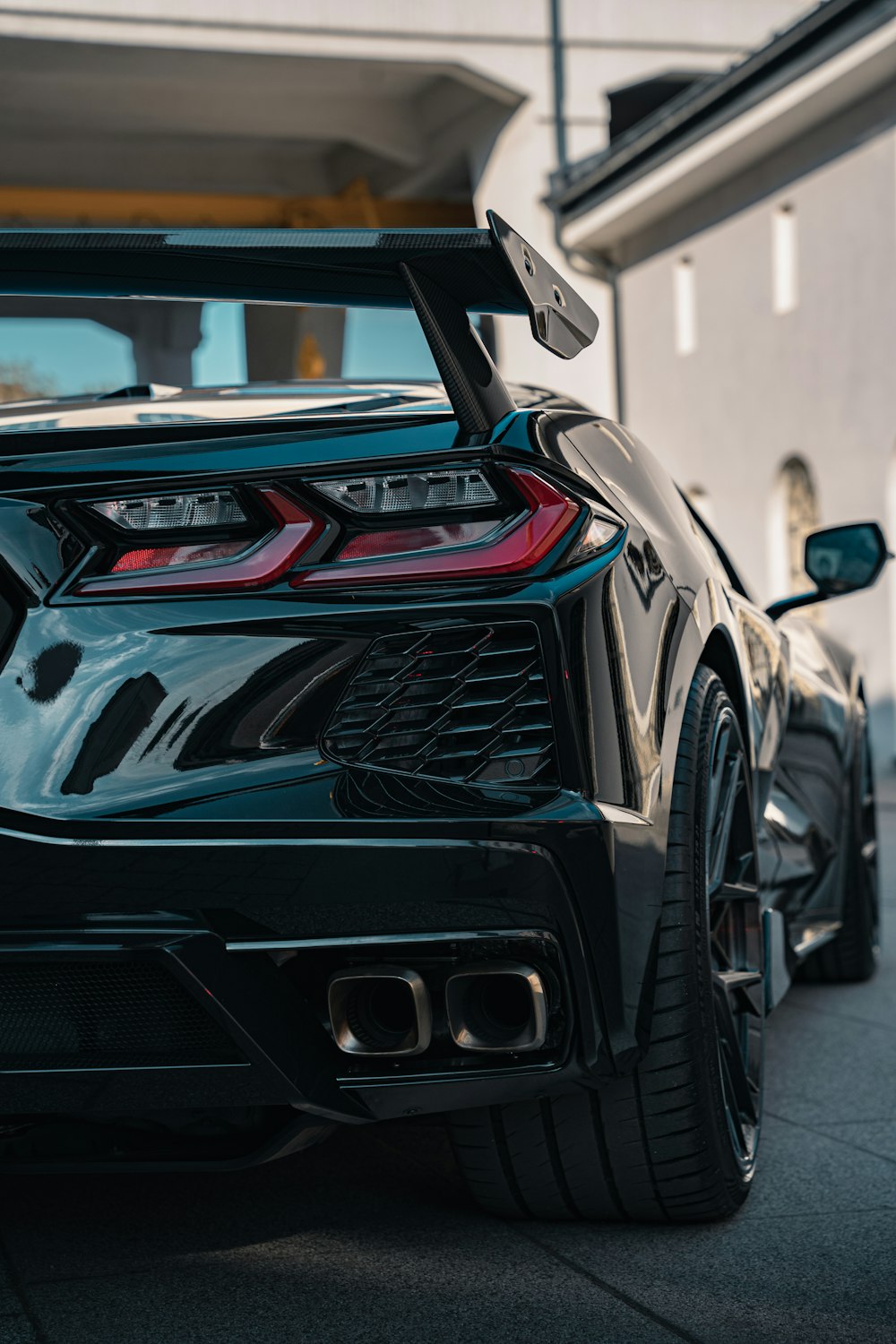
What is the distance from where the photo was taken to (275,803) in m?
1.91

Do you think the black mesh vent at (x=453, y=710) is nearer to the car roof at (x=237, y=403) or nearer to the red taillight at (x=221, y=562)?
the red taillight at (x=221, y=562)

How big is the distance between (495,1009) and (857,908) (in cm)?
263

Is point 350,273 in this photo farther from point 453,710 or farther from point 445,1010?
point 445,1010

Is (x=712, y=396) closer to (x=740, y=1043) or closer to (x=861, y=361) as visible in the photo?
(x=861, y=361)

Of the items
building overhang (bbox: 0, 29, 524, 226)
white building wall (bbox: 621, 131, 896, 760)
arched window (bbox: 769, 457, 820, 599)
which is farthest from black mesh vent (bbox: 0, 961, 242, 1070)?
building overhang (bbox: 0, 29, 524, 226)

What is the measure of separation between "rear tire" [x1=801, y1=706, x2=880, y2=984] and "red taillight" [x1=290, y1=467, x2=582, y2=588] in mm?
2636

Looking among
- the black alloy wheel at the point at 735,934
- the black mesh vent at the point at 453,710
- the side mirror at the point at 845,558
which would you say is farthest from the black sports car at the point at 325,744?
the side mirror at the point at 845,558

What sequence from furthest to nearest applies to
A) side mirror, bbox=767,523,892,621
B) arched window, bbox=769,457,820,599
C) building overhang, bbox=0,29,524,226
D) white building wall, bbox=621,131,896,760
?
building overhang, bbox=0,29,524,226 → arched window, bbox=769,457,820,599 → white building wall, bbox=621,131,896,760 → side mirror, bbox=767,523,892,621

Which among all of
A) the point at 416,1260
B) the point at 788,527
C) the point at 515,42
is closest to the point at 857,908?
the point at 416,1260

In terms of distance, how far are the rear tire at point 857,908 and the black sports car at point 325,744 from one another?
7.77 ft

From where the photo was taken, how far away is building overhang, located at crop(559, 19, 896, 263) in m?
15.5

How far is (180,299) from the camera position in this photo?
2240 millimetres

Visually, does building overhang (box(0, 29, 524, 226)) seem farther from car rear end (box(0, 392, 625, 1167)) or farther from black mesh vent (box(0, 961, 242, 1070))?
black mesh vent (box(0, 961, 242, 1070))

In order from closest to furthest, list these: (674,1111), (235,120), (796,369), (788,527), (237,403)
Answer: (674,1111), (237,403), (796,369), (788,527), (235,120)
